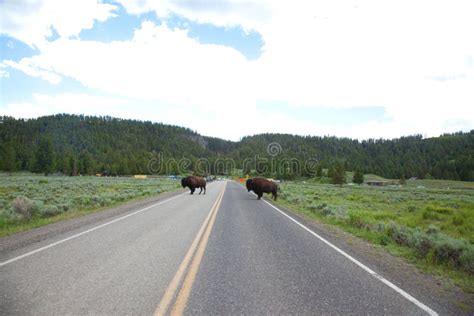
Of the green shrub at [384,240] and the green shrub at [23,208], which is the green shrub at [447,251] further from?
the green shrub at [23,208]

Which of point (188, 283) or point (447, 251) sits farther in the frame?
point (447, 251)

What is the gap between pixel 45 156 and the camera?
8781cm

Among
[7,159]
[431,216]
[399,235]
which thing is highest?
[7,159]

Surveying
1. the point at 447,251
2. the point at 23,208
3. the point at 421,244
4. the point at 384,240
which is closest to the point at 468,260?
the point at 447,251

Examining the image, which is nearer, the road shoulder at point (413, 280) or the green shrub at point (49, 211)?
the road shoulder at point (413, 280)

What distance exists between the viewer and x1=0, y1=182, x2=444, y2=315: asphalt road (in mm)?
4438

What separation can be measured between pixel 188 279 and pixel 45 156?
96.7 metres

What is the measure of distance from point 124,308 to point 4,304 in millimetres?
1638

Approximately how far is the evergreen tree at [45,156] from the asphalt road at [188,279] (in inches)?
3559

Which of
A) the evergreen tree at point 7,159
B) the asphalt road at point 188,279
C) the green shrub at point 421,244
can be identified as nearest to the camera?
the asphalt road at point 188,279

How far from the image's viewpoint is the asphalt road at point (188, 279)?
4.44 metres

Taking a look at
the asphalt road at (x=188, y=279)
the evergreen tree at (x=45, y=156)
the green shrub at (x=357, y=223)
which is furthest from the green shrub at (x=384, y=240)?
the evergreen tree at (x=45, y=156)

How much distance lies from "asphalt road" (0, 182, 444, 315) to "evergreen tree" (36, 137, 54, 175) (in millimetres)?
90407

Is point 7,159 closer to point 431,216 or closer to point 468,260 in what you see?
point 431,216
